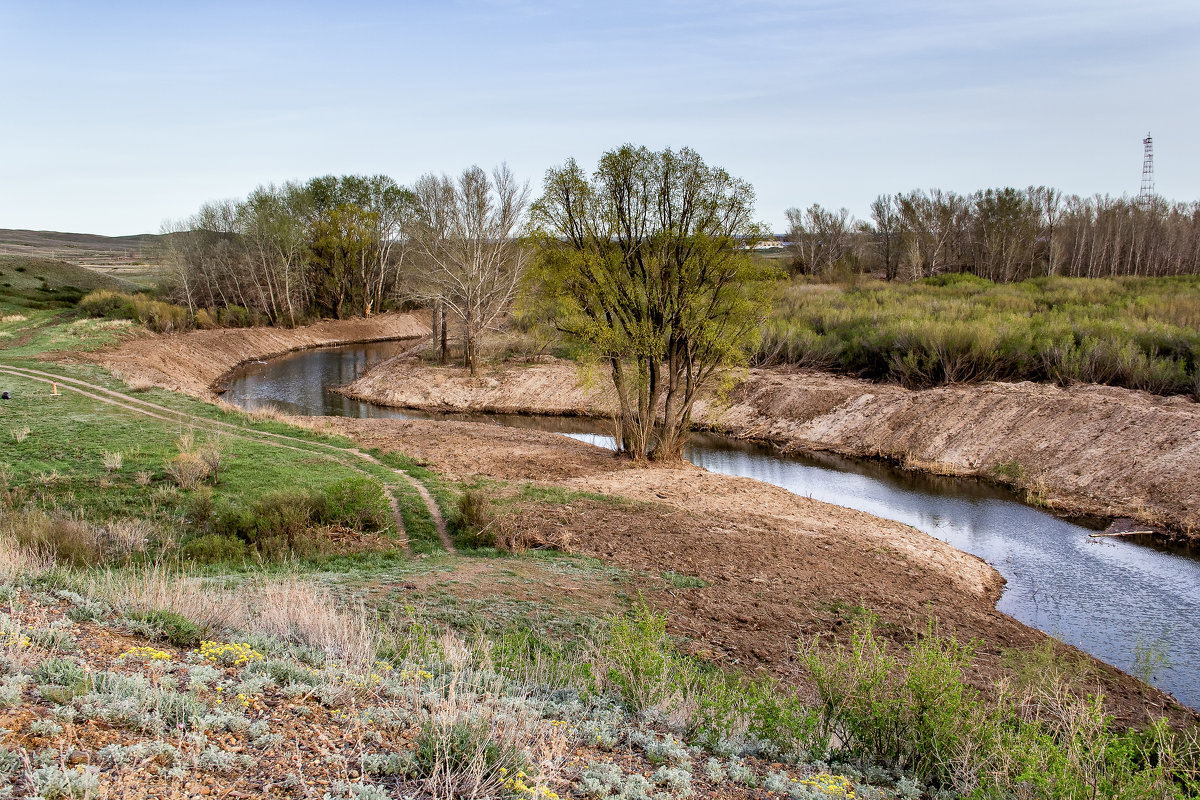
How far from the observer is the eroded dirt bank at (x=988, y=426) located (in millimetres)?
19484

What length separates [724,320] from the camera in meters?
20.9

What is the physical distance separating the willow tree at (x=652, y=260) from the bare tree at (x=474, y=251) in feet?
61.0

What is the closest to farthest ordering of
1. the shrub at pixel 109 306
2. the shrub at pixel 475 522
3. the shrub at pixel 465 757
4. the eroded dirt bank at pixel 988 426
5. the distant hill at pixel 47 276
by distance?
the shrub at pixel 465 757
the shrub at pixel 475 522
the eroded dirt bank at pixel 988 426
the shrub at pixel 109 306
the distant hill at pixel 47 276

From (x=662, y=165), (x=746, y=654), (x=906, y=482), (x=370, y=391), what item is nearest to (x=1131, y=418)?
(x=906, y=482)

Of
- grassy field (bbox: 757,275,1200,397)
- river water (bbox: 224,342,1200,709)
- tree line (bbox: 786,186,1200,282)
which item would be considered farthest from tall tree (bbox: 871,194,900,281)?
river water (bbox: 224,342,1200,709)

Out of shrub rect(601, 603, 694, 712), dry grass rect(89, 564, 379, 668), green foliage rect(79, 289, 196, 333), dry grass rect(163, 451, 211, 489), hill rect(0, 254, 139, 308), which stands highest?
hill rect(0, 254, 139, 308)

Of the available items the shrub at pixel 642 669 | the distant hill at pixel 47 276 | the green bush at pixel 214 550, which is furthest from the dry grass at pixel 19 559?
the distant hill at pixel 47 276

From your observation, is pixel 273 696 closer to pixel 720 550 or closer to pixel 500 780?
pixel 500 780

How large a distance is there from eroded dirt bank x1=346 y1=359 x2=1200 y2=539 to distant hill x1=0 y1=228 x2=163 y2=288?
4649 centimetres

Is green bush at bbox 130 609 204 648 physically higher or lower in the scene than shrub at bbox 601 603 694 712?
higher

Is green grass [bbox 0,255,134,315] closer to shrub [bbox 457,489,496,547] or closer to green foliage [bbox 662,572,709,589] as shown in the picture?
shrub [bbox 457,489,496,547]

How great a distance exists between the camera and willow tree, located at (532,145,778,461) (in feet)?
66.9

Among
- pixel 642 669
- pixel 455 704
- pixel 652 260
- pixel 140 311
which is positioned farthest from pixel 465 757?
pixel 140 311

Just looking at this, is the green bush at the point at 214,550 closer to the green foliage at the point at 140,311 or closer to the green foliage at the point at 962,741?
the green foliage at the point at 962,741
